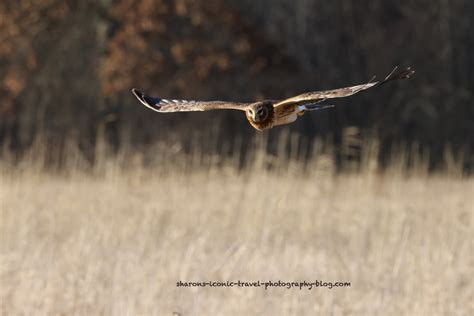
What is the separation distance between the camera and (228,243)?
7395 mm

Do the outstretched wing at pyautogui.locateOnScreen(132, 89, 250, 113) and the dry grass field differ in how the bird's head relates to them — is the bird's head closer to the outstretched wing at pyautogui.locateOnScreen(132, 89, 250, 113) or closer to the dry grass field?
the outstretched wing at pyautogui.locateOnScreen(132, 89, 250, 113)

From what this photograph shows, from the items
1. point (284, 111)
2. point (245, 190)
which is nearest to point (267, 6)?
Result: point (245, 190)

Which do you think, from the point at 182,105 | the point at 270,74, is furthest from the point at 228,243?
the point at 270,74

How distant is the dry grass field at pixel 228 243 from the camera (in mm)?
5227

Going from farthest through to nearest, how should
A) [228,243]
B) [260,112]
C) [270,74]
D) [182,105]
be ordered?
[270,74] → [228,243] → [182,105] → [260,112]

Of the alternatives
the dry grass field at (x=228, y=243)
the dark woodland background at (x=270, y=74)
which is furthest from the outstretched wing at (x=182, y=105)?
the dark woodland background at (x=270, y=74)

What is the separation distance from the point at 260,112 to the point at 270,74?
10577 millimetres

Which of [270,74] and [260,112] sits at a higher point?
[270,74]

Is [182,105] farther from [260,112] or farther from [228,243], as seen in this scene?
[228,243]

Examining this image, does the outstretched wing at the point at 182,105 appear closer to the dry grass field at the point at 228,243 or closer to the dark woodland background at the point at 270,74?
the dry grass field at the point at 228,243

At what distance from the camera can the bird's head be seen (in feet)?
7.70

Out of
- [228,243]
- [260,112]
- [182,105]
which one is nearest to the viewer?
[260,112]

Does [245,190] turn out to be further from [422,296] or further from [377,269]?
[422,296]

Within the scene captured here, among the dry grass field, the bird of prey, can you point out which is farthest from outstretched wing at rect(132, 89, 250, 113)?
the dry grass field
